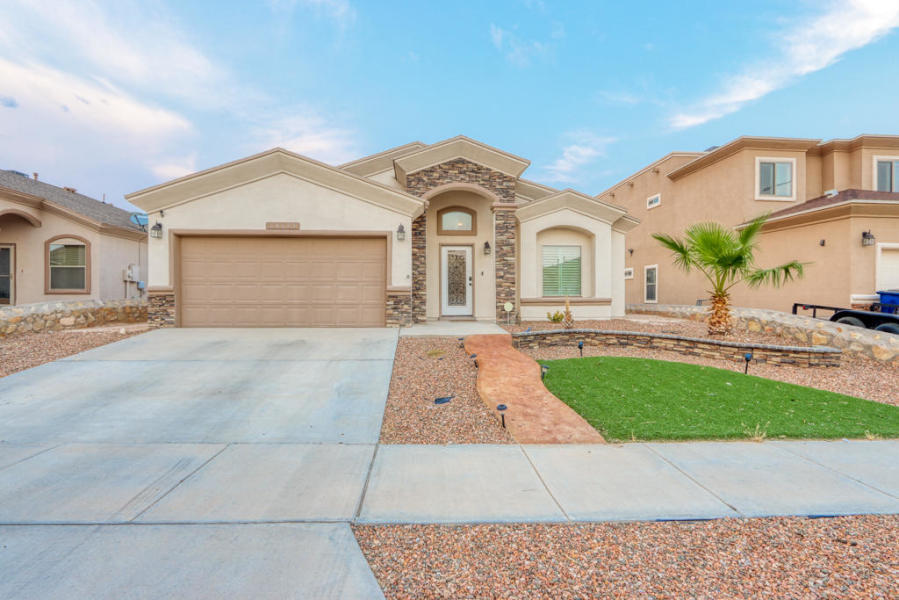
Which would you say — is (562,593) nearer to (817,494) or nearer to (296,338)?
(817,494)

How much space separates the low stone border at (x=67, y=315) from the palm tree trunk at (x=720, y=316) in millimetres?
16785

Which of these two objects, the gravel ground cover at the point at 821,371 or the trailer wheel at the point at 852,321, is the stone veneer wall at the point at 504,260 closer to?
the gravel ground cover at the point at 821,371

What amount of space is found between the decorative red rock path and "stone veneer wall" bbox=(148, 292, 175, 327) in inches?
326

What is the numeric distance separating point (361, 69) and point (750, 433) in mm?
20808

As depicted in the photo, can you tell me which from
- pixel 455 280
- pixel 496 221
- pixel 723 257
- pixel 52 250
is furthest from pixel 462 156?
pixel 52 250

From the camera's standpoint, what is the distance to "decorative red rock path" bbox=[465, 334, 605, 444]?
14.6 feet

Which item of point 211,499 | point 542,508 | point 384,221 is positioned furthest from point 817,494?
point 384,221

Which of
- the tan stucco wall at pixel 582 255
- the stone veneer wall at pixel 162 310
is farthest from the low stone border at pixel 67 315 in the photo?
the tan stucco wall at pixel 582 255

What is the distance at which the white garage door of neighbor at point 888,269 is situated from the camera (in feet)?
39.2

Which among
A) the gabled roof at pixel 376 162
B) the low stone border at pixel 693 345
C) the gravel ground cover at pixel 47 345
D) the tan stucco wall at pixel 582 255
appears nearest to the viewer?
the gravel ground cover at pixel 47 345

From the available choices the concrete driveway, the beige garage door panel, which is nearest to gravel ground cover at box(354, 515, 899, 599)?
the concrete driveway

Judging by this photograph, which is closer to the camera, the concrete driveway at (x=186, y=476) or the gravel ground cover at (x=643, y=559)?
the gravel ground cover at (x=643, y=559)

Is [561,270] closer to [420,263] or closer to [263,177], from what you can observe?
[420,263]

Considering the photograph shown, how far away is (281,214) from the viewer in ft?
35.1
